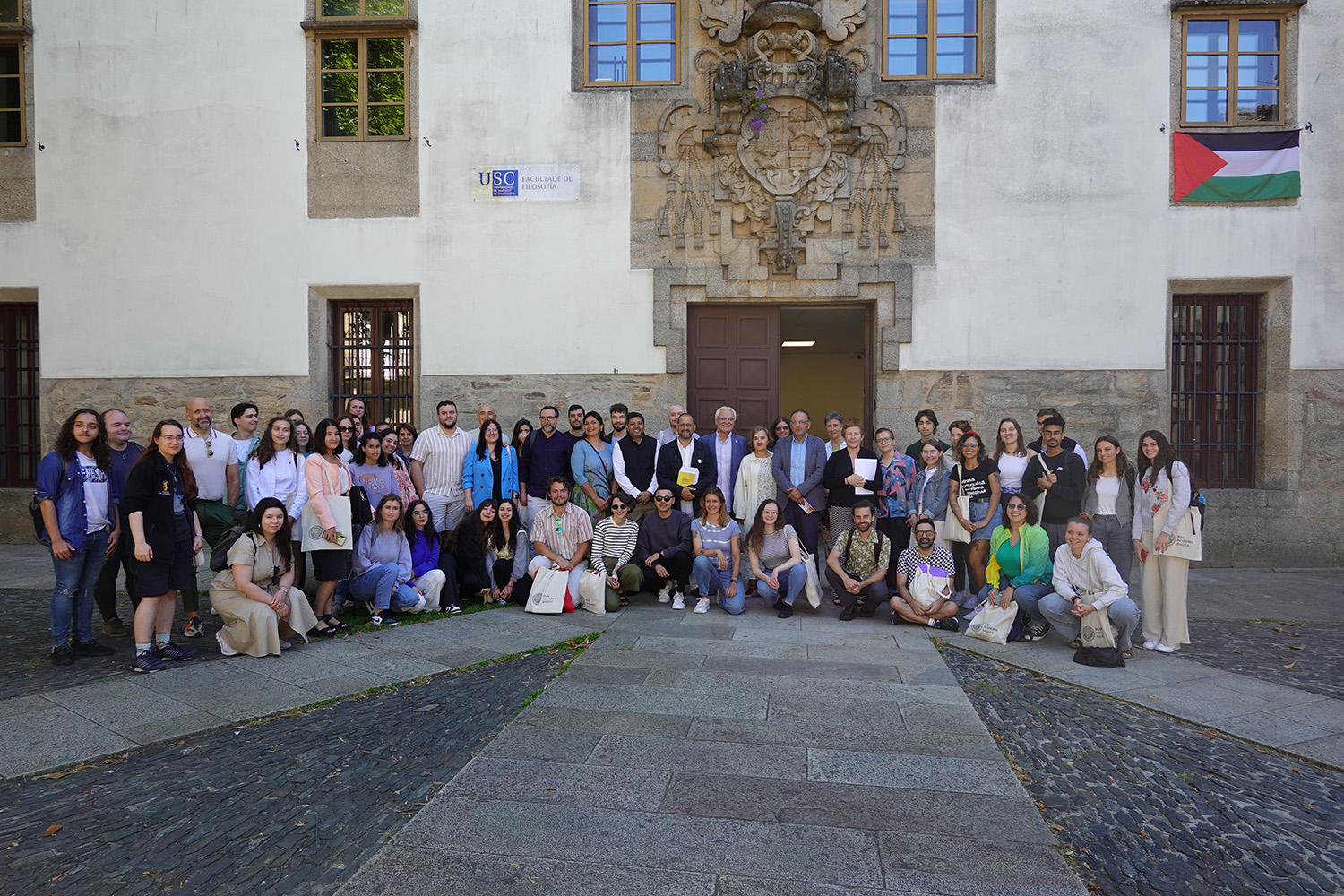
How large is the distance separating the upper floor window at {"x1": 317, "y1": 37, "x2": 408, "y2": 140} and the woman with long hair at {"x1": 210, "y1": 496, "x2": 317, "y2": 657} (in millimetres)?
6338

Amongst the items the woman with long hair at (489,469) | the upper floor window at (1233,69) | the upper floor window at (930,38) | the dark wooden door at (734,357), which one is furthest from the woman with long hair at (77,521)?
the upper floor window at (1233,69)

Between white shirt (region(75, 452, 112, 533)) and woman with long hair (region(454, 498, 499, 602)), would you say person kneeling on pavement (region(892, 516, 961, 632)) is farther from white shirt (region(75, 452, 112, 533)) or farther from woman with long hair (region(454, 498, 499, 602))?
white shirt (region(75, 452, 112, 533))

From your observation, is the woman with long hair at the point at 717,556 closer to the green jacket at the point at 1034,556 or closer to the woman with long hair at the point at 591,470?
the woman with long hair at the point at 591,470

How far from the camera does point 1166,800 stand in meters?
3.78

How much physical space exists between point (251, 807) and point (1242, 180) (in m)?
11.4

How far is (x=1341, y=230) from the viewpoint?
9.83 m

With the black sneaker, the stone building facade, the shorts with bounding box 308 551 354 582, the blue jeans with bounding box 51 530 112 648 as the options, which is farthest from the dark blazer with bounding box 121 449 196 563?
the stone building facade

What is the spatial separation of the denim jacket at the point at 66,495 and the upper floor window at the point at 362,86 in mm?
6286

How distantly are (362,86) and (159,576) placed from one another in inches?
289

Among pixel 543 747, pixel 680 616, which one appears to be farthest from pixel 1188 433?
pixel 543 747

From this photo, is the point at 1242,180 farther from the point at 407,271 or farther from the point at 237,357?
the point at 237,357

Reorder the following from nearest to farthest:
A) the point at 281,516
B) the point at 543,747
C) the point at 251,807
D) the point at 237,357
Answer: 1. the point at 251,807
2. the point at 543,747
3. the point at 281,516
4. the point at 237,357

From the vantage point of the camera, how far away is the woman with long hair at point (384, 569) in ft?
22.9

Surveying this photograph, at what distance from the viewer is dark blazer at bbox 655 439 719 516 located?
26.9ft
